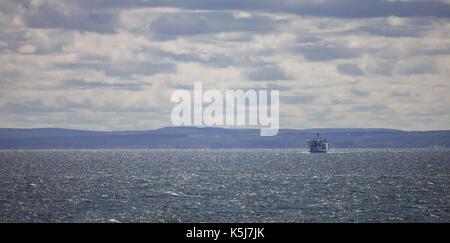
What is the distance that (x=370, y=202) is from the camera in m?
79.1

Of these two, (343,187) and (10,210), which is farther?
(343,187)

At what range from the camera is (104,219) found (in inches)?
2562

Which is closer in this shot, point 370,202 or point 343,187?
point 370,202

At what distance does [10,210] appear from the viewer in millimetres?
70812

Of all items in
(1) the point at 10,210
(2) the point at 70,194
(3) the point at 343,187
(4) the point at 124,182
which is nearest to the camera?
(1) the point at 10,210

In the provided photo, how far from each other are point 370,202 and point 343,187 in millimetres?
21827
